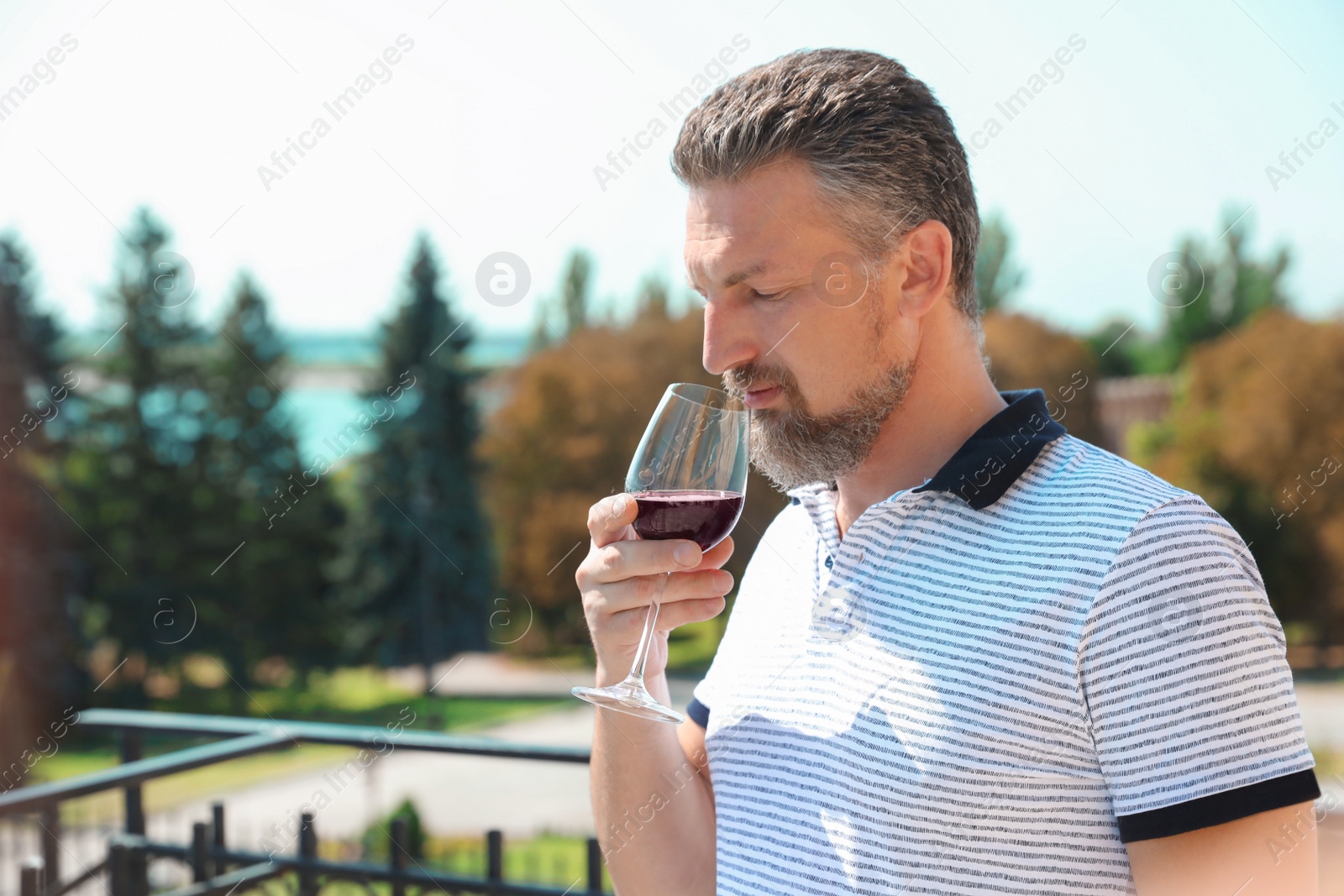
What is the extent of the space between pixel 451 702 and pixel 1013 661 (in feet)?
95.0

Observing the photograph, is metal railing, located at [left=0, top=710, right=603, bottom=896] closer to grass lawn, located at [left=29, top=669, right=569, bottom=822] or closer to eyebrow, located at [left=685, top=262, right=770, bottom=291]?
eyebrow, located at [left=685, top=262, right=770, bottom=291]

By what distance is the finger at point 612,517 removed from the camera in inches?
54.7

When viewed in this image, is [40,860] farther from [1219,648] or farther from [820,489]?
[1219,648]

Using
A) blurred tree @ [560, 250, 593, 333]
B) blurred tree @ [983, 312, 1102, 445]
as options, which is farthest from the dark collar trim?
blurred tree @ [560, 250, 593, 333]

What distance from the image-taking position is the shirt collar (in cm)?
135

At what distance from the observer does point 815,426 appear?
1428 mm

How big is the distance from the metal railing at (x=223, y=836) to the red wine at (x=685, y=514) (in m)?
0.91

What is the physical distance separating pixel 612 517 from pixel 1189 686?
0.68m

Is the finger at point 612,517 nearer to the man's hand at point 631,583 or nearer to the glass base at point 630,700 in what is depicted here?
the man's hand at point 631,583

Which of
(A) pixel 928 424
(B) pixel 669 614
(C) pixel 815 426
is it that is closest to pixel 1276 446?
(A) pixel 928 424

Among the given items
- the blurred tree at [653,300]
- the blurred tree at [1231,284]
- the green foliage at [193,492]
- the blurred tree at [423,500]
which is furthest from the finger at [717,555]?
the blurred tree at [653,300]

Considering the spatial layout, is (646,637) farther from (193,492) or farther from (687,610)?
(193,492)

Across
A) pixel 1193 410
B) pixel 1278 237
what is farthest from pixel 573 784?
pixel 1278 237

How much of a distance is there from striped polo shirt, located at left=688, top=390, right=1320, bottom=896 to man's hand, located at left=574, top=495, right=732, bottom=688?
0.49 ft
